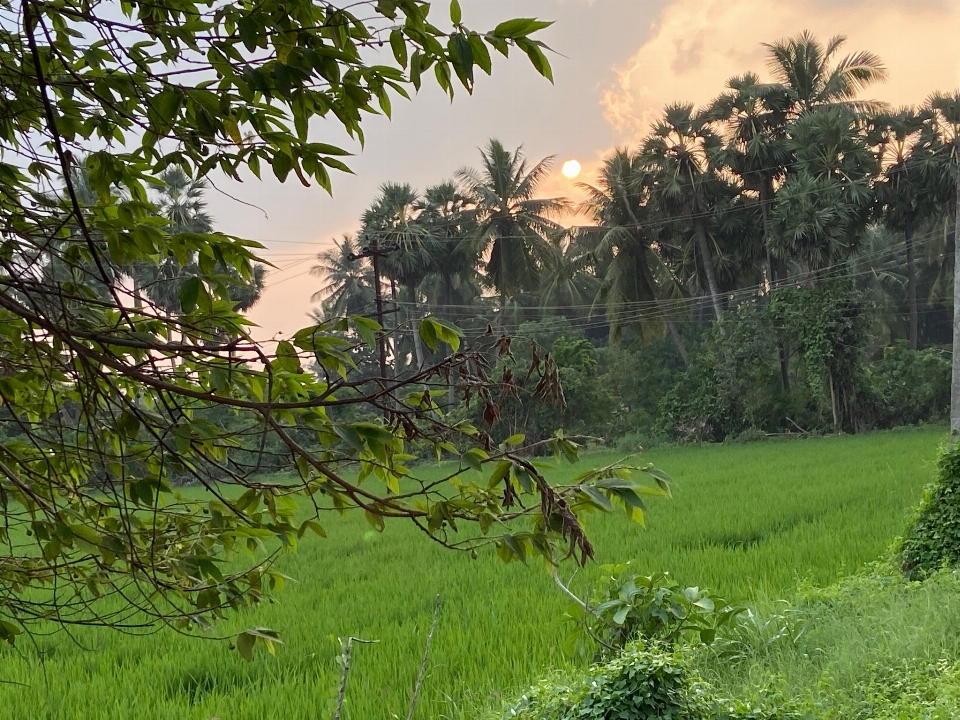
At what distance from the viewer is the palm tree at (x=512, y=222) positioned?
2708cm

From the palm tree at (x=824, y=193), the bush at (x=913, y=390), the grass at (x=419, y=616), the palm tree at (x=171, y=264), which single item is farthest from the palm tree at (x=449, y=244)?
the palm tree at (x=171, y=264)

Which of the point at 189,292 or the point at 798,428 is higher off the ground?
the point at 189,292

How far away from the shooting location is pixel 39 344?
158cm

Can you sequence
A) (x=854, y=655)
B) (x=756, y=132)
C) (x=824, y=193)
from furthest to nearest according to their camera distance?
(x=756, y=132)
(x=824, y=193)
(x=854, y=655)

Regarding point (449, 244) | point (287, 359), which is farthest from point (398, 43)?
point (449, 244)

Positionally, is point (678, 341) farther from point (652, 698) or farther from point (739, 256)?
point (652, 698)

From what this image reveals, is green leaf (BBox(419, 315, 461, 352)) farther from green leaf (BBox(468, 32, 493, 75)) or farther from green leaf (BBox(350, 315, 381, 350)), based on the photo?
green leaf (BBox(468, 32, 493, 75))

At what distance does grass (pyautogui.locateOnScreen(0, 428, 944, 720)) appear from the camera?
156 inches

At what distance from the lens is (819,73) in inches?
926

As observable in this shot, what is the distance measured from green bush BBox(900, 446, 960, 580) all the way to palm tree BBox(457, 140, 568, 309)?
22.1 m

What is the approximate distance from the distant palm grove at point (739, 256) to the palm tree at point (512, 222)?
0.25 ft

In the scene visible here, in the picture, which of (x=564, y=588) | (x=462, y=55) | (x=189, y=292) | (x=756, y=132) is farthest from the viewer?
(x=756, y=132)

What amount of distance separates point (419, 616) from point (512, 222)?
2257 centimetres

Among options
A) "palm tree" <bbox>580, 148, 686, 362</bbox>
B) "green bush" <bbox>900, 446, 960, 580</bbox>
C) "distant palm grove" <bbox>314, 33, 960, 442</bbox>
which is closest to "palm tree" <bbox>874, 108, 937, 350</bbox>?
"distant palm grove" <bbox>314, 33, 960, 442</bbox>
